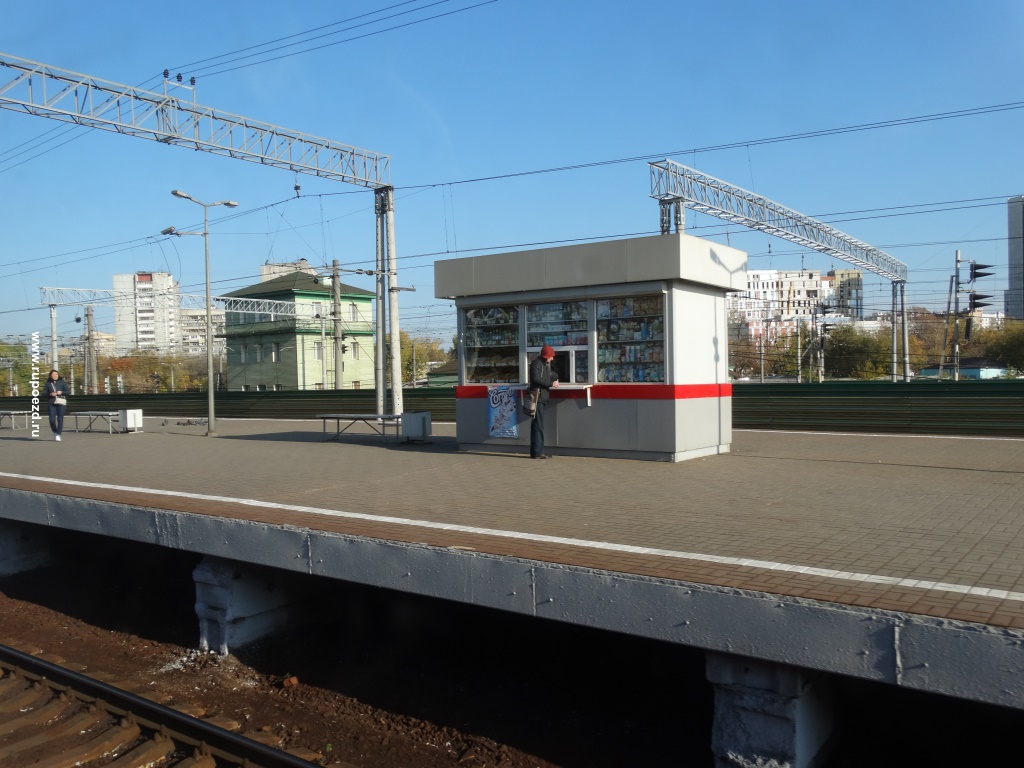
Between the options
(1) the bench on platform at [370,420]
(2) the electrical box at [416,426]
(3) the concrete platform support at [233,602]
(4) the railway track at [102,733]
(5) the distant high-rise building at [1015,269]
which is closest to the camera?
(4) the railway track at [102,733]

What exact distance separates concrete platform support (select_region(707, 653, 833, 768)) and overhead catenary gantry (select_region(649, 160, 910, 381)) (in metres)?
20.3

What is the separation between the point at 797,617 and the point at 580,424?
27.3 feet

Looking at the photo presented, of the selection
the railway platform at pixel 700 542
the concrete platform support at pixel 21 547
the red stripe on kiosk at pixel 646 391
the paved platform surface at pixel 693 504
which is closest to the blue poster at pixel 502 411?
the paved platform surface at pixel 693 504

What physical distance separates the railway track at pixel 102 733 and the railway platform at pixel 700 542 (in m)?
1.40

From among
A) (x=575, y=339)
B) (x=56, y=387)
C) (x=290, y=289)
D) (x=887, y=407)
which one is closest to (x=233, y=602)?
(x=575, y=339)

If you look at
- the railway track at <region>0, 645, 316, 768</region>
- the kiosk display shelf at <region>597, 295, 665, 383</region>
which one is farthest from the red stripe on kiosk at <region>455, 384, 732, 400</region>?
the railway track at <region>0, 645, 316, 768</region>

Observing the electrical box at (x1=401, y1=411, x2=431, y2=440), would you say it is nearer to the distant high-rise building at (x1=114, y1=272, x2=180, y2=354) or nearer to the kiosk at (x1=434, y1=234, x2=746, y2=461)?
the kiosk at (x1=434, y1=234, x2=746, y2=461)

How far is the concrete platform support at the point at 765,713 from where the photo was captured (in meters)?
5.35

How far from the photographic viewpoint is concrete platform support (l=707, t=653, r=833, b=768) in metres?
5.35

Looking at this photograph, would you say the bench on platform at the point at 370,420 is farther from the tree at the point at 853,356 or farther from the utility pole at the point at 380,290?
the tree at the point at 853,356

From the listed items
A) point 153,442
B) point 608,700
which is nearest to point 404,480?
point 608,700

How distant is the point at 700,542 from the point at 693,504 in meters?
2.02

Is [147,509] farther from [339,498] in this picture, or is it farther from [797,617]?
[797,617]

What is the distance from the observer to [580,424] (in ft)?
43.7
